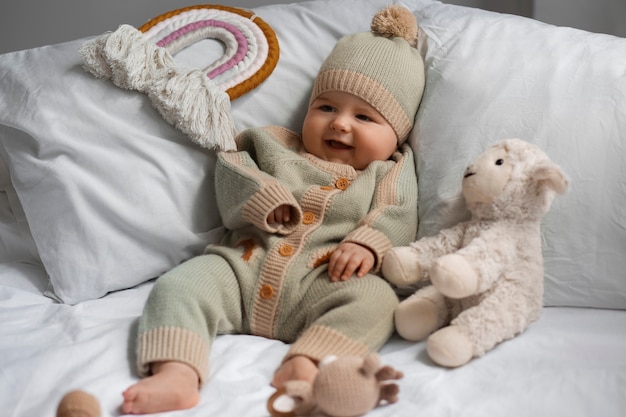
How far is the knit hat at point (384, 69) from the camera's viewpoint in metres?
1.42

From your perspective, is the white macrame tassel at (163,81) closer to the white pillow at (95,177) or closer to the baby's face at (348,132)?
the white pillow at (95,177)

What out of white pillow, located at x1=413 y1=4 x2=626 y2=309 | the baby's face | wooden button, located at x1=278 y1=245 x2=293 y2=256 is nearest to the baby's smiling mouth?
the baby's face

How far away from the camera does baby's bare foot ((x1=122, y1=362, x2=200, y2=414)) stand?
38.6 inches

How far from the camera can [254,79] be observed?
1498 millimetres

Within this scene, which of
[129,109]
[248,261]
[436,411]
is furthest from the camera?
[129,109]

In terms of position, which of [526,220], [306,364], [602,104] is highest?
[602,104]

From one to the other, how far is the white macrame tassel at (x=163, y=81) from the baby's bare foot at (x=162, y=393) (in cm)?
51

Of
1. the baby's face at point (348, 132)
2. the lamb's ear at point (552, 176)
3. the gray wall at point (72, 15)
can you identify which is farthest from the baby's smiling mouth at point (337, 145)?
the gray wall at point (72, 15)

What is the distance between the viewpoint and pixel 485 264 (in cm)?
113

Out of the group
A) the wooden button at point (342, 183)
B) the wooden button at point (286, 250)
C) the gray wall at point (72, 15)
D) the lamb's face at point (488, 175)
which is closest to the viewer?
the lamb's face at point (488, 175)

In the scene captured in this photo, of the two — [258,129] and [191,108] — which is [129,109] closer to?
[191,108]

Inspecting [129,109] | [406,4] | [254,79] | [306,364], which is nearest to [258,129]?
[254,79]

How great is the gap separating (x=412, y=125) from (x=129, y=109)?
53 centimetres

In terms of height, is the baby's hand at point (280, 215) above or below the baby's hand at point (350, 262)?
above
